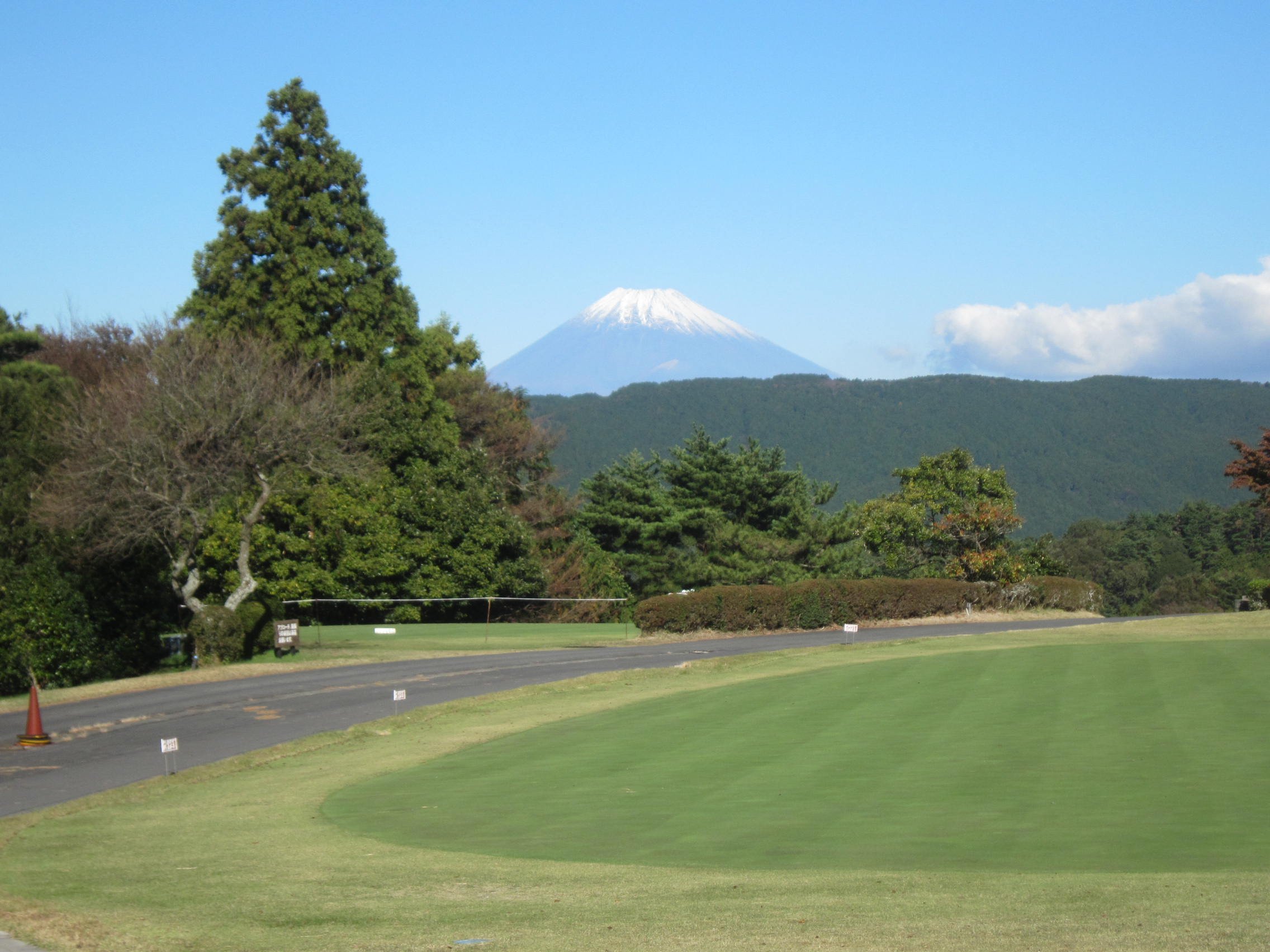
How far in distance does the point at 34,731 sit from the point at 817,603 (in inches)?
1001

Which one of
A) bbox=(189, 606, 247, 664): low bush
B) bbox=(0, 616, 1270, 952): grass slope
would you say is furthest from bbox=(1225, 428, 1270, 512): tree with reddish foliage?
bbox=(0, 616, 1270, 952): grass slope

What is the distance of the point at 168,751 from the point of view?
1500cm

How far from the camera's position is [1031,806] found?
10977mm

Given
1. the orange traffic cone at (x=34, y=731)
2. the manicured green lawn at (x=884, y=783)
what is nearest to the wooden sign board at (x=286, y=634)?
the orange traffic cone at (x=34, y=731)

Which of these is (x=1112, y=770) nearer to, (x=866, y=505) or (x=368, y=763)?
(x=368, y=763)

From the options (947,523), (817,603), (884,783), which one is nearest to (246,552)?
(817,603)

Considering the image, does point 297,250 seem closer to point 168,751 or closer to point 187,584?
point 187,584

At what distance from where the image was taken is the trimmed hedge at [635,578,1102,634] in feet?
122

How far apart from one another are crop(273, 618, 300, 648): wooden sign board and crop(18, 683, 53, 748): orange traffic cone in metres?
13.2

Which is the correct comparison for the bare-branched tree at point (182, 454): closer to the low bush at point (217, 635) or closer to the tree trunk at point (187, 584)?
the tree trunk at point (187, 584)

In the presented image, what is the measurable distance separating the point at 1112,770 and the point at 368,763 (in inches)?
367

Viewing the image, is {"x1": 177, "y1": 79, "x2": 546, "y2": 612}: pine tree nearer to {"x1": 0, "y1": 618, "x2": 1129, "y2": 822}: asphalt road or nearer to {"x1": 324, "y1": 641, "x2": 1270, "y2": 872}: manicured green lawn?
{"x1": 0, "y1": 618, "x2": 1129, "y2": 822}: asphalt road

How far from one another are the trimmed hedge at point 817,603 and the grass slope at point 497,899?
24.5m

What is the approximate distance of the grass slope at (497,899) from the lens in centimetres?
700
